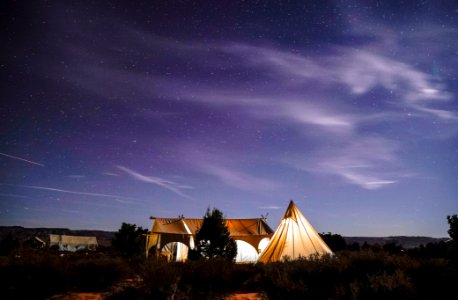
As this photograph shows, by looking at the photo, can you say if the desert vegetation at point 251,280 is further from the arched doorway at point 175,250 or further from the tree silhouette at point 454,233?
the arched doorway at point 175,250

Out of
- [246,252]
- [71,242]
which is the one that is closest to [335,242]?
[246,252]

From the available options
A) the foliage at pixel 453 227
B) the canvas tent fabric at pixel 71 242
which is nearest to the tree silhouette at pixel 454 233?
the foliage at pixel 453 227

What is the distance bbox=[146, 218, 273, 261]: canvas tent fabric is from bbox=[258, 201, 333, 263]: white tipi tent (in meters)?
8.55

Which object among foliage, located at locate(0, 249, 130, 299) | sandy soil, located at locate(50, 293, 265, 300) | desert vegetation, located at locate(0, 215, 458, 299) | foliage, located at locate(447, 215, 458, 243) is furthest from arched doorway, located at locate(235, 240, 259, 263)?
foliage, located at locate(447, 215, 458, 243)

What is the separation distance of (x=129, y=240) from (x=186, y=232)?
4.93 m

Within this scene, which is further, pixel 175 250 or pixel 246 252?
pixel 175 250

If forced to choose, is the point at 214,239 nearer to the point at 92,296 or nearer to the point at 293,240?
the point at 293,240

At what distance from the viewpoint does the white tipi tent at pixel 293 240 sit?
18266 millimetres

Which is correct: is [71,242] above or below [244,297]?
below

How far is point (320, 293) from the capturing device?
6.83 metres

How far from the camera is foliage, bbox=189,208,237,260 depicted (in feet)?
64.5

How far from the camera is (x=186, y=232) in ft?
93.1

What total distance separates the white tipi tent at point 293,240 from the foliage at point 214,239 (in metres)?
2.51

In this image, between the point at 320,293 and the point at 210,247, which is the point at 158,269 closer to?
the point at 320,293
